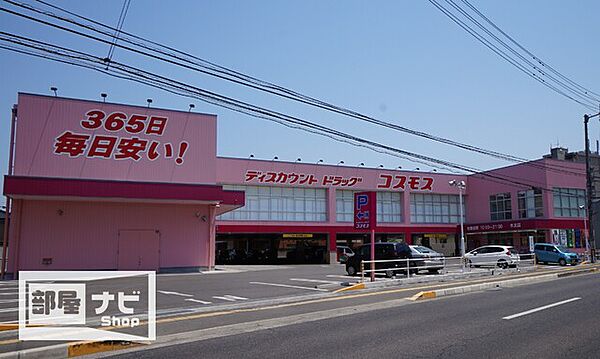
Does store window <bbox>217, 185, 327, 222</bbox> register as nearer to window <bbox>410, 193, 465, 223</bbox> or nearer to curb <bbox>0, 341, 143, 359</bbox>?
window <bbox>410, 193, 465, 223</bbox>

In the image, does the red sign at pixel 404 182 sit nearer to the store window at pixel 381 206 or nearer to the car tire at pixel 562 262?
the store window at pixel 381 206

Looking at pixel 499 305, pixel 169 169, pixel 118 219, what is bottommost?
pixel 499 305

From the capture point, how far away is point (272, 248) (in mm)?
48812

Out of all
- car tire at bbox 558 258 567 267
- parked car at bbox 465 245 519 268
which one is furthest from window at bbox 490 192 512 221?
parked car at bbox 465 245 519 268

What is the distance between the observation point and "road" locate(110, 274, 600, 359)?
8.18 meters

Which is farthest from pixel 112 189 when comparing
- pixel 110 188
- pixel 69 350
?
pixel 69 350

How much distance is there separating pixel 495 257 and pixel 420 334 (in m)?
24.4

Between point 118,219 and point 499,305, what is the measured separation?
21092 mm

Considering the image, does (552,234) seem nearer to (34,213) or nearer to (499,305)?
(499,305)

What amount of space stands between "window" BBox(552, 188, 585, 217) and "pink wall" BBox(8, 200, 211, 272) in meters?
34.8

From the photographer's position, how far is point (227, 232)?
4369 centimetres

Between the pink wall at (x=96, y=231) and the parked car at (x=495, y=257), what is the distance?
15.8 m

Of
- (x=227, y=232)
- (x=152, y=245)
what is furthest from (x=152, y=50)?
(x=227, y=232)

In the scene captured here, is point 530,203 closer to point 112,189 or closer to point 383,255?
point 383,255
